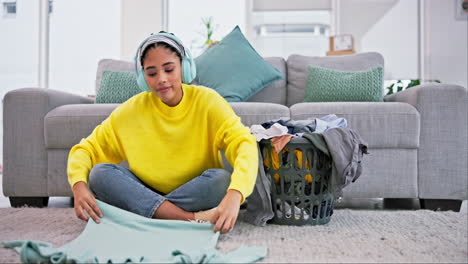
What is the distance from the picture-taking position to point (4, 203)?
6.91 feet

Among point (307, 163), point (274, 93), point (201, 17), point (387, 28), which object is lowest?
point (307, 163)

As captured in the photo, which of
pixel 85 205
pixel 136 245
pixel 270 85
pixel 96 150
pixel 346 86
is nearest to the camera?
pixel 136 245

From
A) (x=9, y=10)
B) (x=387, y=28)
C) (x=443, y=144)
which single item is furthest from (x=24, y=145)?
(x=387, y=28)

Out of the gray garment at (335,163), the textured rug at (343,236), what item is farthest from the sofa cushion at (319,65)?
the gray garment at (335,163)

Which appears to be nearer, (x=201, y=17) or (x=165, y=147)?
(x=165, y=147)

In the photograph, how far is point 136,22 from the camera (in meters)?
4.68

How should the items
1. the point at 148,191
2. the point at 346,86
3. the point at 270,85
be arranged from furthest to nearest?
the point at 270,85
the point at 346,86
the point at 148,191

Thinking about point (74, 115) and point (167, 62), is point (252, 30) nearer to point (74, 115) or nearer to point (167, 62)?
point (74, 115)

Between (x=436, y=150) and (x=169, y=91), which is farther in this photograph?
(x=436, y=150)

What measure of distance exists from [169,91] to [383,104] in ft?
3.43

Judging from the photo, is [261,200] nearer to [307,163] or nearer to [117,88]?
[307,163]

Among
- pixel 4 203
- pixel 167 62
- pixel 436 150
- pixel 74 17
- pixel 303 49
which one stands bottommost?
pixel 4 203

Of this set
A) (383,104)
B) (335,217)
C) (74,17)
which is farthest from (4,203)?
(74,17)

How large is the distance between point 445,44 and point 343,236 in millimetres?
3944
